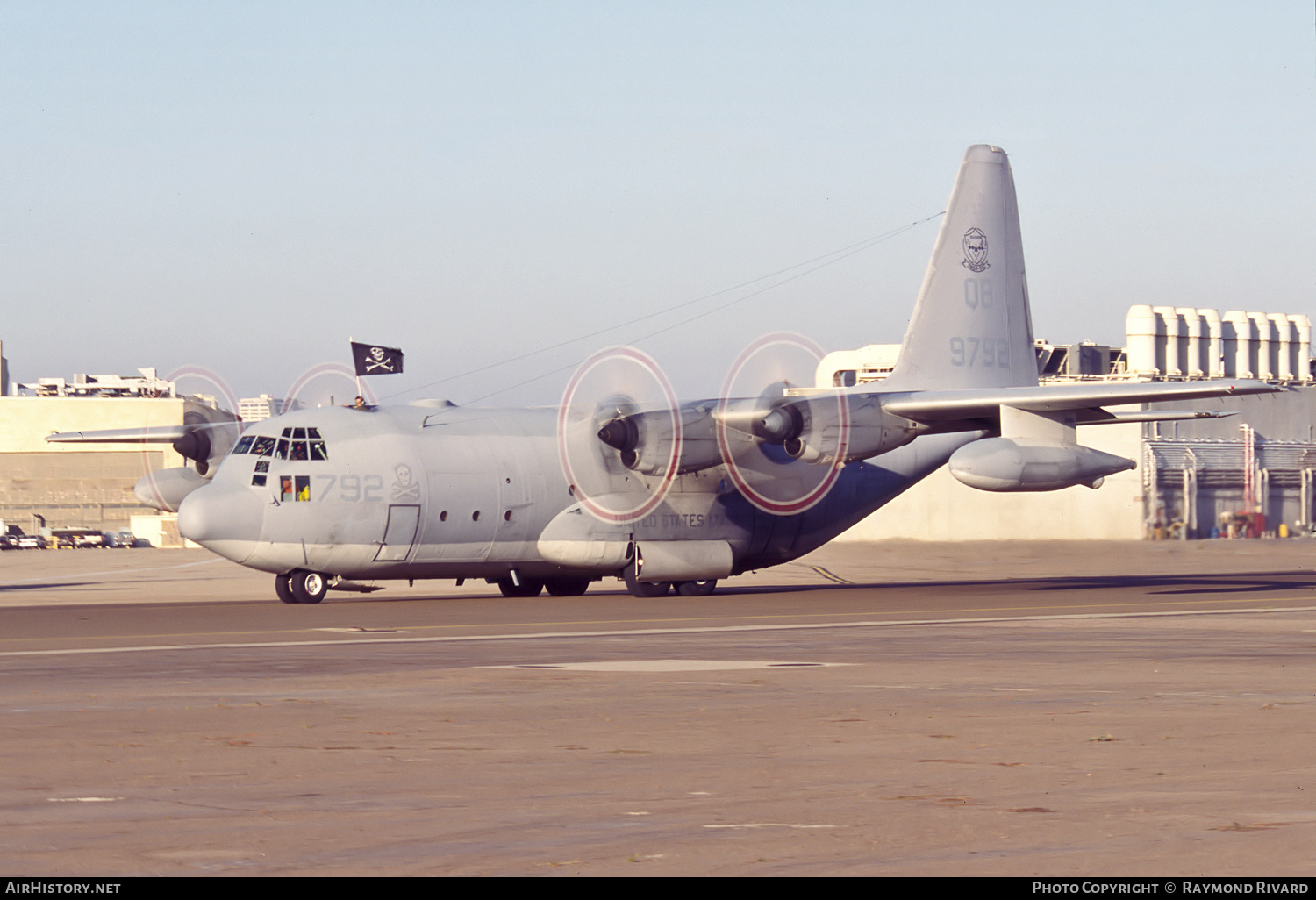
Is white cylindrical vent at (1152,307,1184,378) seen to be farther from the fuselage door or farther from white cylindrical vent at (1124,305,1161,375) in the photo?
the fuselage door

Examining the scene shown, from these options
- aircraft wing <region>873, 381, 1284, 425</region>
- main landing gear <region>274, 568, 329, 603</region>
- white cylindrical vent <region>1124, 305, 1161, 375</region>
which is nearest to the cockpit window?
main landing gear <region>274, 568, 329, 603</region>

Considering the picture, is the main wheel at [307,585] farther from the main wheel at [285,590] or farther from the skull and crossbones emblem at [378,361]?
the skull and crossbones emblem at [378,361]

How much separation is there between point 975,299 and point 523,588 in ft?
42.2

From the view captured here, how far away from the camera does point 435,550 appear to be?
3134 cm

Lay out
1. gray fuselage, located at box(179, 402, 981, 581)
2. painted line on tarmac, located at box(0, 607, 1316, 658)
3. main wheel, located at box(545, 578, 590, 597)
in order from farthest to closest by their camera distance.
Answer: main wheel, located at box(545, 578, 590, 597)
gray fuselage, located at box(179, 402, 981, 581)
painted line on tarmac, located at box(0, 607, 1316, 658)

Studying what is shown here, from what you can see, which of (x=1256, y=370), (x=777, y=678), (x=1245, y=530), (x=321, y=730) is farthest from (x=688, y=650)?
(x=1256, y=370)

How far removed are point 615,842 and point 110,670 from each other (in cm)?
1146

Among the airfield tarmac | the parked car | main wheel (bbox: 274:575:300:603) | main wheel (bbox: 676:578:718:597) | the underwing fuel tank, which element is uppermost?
the underwing fuel tank

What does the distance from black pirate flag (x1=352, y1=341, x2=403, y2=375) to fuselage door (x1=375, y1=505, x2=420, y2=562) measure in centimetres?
465

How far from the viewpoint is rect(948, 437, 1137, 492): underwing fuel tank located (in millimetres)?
30484

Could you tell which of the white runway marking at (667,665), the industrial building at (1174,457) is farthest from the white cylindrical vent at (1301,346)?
the white runway marking at (667,665)

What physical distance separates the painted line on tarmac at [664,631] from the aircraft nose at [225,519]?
838 centimetres

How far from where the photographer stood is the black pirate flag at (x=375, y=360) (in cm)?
3438

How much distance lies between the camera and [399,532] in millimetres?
30844
